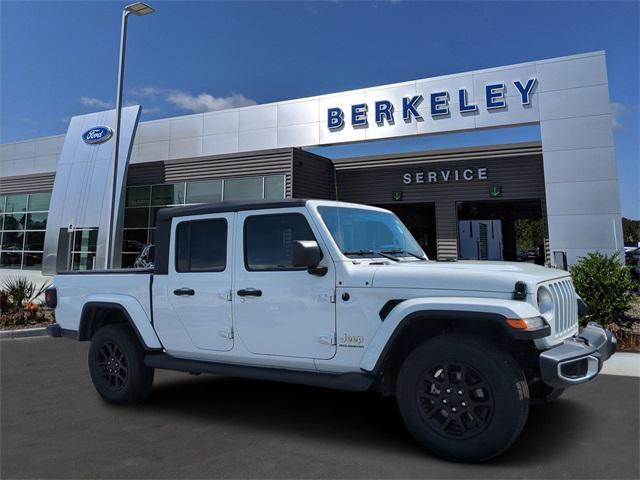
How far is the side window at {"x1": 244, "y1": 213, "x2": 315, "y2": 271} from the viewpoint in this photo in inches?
161

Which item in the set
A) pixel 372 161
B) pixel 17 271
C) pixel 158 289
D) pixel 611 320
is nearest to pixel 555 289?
pixel 158 289

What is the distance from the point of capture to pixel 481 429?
10.6 feet

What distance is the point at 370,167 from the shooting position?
61.3ft

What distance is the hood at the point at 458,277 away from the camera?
10.7 feet

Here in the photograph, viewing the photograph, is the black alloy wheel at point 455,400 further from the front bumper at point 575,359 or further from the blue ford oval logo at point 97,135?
the blue ford oval logo at point 97,135

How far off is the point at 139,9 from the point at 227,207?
11394 millimetres

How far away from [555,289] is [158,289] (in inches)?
144

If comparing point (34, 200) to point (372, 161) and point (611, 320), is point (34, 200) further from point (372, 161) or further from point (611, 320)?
point (611, 320)

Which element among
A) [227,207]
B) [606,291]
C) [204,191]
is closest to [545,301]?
[227,207]

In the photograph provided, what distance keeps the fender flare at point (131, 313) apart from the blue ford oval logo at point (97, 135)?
1928 cm

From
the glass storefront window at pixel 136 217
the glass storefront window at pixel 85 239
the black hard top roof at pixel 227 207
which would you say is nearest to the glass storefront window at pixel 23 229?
the glass storefront window at pixel 85 239

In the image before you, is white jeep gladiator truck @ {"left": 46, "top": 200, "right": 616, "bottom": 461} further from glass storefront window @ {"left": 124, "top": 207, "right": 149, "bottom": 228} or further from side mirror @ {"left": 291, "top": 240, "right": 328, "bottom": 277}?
glass storefront window @ {"left": 124, "top": 207, "right": 149, "bottom": 228}

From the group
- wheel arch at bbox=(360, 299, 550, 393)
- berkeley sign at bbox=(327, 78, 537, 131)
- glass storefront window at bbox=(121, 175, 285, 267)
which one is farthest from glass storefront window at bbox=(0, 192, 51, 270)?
wheel arch at bbox=(360, 299, 550, 393)

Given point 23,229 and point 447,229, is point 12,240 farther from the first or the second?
point 447,229
